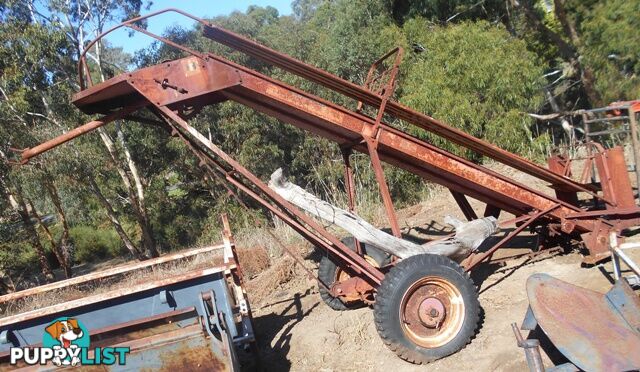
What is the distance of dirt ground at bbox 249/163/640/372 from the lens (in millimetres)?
4703

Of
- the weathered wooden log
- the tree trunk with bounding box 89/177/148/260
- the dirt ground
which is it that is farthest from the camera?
the tree trunk with bounding box 89/177/148/260

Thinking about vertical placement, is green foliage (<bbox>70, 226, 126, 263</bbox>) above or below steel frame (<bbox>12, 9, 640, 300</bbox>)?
below

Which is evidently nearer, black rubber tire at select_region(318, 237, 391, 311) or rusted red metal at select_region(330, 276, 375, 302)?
rusted red metal at select_region(330, 276, 375, 302)

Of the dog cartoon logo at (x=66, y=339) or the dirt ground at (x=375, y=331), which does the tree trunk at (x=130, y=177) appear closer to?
the dirt ground at (x=375, y=331)

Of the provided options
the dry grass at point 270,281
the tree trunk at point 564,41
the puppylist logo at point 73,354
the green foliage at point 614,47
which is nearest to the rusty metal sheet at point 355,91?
the puppylist logo at point 73,354

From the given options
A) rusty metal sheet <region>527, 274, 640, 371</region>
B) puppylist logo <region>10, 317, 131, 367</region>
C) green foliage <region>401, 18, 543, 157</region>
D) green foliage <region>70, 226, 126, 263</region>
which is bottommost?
green foliage <region>70, 226, 126, 263</region>

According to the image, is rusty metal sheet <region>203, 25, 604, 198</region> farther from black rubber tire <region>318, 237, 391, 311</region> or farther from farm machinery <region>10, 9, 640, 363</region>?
black rubber tire <region>318, 237, 391, 311</region>

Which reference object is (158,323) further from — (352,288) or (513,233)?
(513,233)

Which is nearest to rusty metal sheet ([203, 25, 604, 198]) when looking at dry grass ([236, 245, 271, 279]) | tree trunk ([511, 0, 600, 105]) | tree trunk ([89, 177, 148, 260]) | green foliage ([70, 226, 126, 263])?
dry grass ([236, 245, 271, 279])

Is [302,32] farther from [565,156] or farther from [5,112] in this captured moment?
[565,156]

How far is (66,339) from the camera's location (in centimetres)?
421

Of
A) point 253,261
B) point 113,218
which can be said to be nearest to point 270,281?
point 253,261

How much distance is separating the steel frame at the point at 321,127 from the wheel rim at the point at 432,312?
377 mm

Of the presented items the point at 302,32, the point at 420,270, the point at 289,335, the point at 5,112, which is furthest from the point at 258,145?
the point at 420,270
